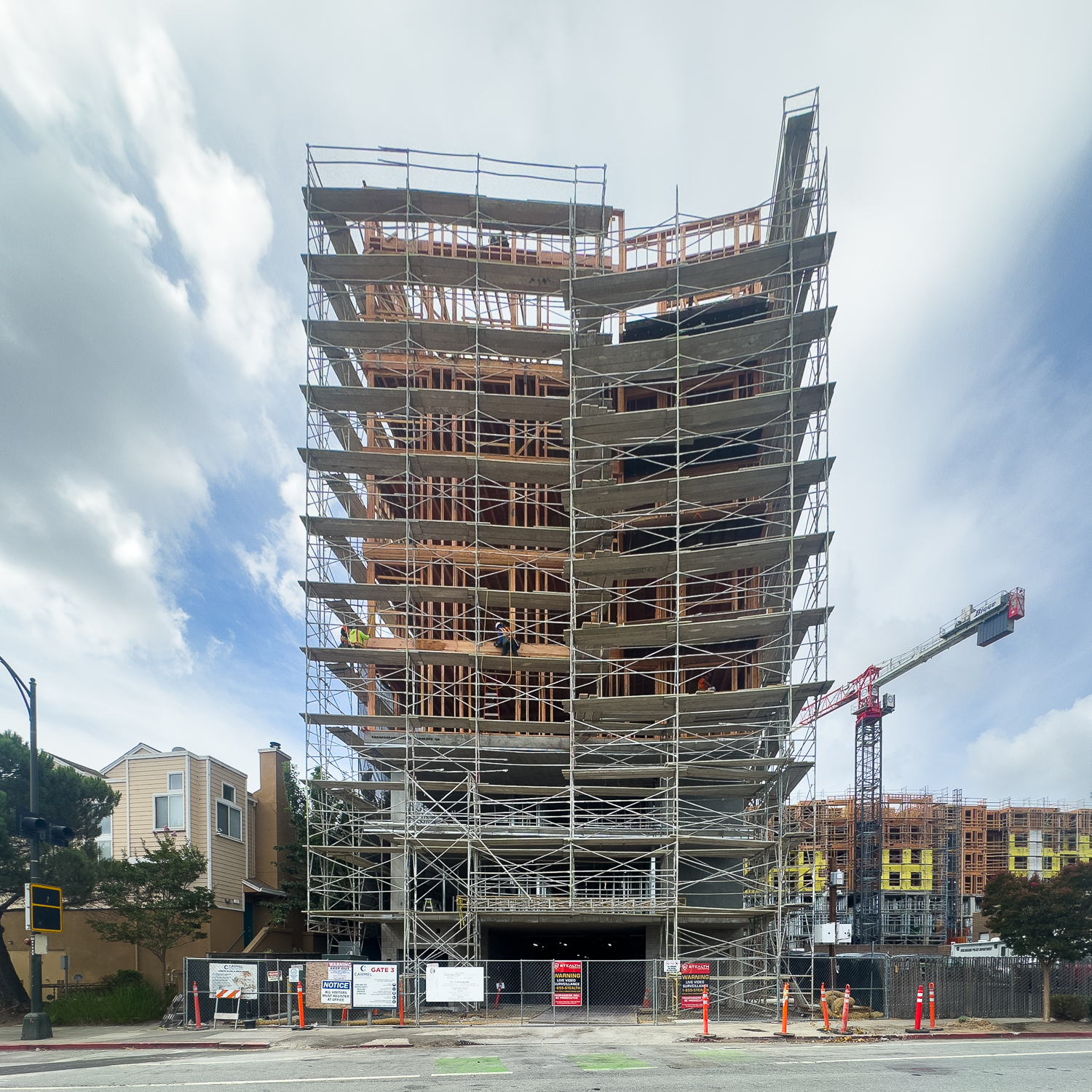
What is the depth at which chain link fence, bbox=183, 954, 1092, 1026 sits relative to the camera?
2097cm

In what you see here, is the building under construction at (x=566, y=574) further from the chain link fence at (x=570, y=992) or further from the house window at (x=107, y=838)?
the house window at (x=107, y=838)

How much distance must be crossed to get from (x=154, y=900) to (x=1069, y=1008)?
2636 cm

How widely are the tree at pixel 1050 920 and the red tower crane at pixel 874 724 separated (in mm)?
55778

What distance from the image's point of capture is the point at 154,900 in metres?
26.2

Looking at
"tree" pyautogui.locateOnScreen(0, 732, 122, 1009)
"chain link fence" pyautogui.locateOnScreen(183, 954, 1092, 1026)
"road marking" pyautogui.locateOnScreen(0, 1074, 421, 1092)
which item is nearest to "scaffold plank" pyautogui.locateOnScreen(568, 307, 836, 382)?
"chain link fence" pyautogui.locateOnScreen(183, 954, 1092, 1026)

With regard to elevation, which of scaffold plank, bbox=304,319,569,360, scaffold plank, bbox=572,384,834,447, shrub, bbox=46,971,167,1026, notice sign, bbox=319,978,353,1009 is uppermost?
scaffold plank, bbox=304,319,569,360

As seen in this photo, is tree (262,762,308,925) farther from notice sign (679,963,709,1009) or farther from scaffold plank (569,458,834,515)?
scaffold plank (569,458,834,515)

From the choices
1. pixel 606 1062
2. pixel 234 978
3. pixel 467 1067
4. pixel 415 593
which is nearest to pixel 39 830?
pixel 234 978

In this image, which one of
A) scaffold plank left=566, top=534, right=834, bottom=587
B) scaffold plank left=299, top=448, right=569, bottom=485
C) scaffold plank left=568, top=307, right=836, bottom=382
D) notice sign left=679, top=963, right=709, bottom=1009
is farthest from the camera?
scaffold plank left=299, top=448, right=569, bottom=485

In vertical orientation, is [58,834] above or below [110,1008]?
above

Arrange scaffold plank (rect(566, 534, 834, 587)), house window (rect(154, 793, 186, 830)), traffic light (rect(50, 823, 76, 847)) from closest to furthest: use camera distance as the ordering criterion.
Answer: traffic light (rect(50, 823, 76, 847)), scaffold plank (rect(566, 534, 834, 587)), house window (rect(154, 793, 186, 830))

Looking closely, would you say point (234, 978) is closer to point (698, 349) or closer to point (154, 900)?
point (154, 900)

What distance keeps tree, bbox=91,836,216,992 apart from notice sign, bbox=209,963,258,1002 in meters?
5.06

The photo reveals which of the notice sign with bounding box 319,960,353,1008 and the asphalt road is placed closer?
the asphalt road
